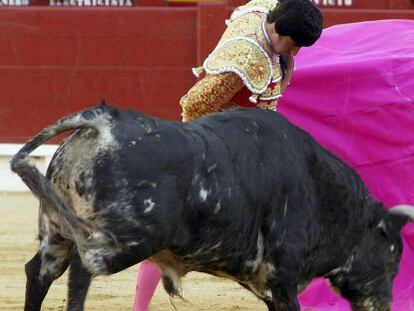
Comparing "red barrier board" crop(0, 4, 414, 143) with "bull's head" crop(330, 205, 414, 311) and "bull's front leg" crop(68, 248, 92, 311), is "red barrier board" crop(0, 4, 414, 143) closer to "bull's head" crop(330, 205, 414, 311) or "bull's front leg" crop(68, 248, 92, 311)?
"bull's head" crop(330, 205, 414, 311)

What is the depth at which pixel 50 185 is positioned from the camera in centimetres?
279

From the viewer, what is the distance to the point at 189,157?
298cm

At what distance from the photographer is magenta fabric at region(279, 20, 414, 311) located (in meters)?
4.13

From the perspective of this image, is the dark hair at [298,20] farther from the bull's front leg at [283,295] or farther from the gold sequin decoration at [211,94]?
the bull's front leg at [283,295]

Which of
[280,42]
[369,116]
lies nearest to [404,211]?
[369,116]

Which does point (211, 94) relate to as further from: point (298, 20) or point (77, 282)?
point (77, 282)

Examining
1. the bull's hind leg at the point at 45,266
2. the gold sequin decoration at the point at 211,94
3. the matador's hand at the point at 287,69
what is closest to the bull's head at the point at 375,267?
the matador's hand at the point at 287,69

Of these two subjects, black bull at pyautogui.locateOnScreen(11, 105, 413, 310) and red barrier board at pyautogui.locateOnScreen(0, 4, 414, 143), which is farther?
red barrier board at pyautogui.locateOnScreen(0, 4, 414, 143)

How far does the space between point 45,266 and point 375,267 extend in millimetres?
1205

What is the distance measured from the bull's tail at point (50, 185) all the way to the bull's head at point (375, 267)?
118cm

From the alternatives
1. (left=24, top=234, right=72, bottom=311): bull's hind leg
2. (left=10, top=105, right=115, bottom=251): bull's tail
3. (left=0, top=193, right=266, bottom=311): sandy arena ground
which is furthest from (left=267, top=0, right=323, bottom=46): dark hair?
(left=0, top=193, right=266, bottom=311): sandy arena ground

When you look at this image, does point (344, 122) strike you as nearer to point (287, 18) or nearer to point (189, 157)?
point (287, 18)

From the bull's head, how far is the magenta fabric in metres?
0.39

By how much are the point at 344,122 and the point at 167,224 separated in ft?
4.67
